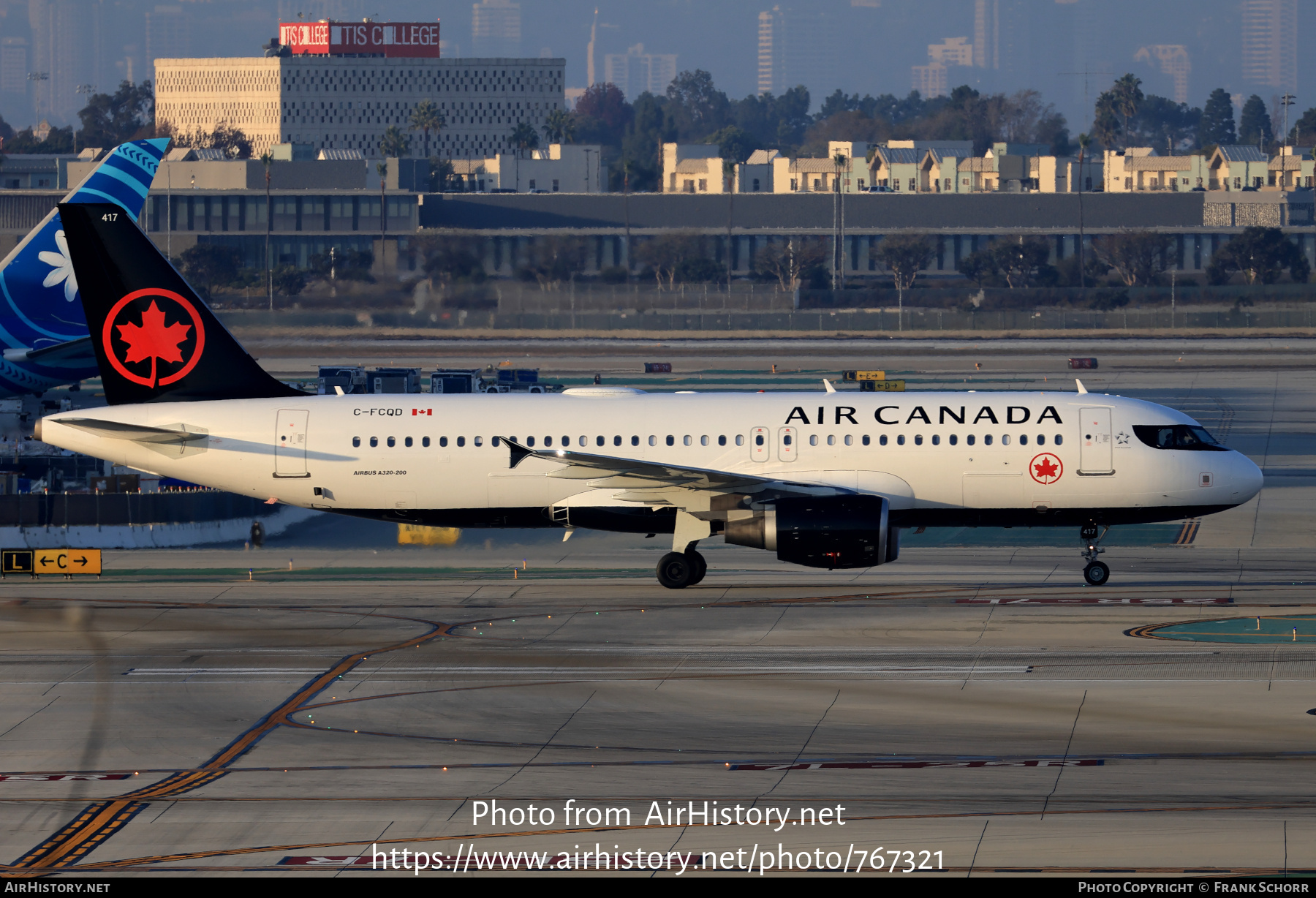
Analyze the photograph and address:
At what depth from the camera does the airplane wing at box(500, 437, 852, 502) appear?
38.8 meters

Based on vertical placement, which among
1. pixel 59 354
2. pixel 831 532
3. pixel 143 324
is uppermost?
pixel 143 324

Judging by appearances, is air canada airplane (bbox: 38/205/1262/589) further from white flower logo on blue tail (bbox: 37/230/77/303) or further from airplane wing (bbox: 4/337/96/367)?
white flower logo on blue tail (bbox: 37/230/77/303)

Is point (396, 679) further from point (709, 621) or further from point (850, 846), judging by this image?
point (850, 846)

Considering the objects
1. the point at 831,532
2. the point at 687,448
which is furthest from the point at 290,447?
the point at 831,532

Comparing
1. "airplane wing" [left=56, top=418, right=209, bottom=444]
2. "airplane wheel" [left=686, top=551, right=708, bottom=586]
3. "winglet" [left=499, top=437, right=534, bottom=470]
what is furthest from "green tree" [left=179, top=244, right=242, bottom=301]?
"winglet" [left=499, top=437, right=534, bottom=470]

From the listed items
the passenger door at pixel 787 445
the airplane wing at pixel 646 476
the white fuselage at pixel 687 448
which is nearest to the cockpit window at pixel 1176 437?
the white fuselage at pixel 687 448

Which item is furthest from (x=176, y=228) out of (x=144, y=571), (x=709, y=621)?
(x=709, y=621)

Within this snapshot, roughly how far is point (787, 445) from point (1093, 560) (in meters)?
8.35

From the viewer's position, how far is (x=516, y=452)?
127 ft

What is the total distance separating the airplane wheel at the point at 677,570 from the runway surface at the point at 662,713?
0.32 meters

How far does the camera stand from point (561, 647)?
115ft

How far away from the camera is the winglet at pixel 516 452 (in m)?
38.1

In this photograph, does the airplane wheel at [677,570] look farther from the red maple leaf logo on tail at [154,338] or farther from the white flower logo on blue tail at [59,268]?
the white flower logo on blue tail at [59,268]

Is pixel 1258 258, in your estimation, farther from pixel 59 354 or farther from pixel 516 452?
pixel 516 452
